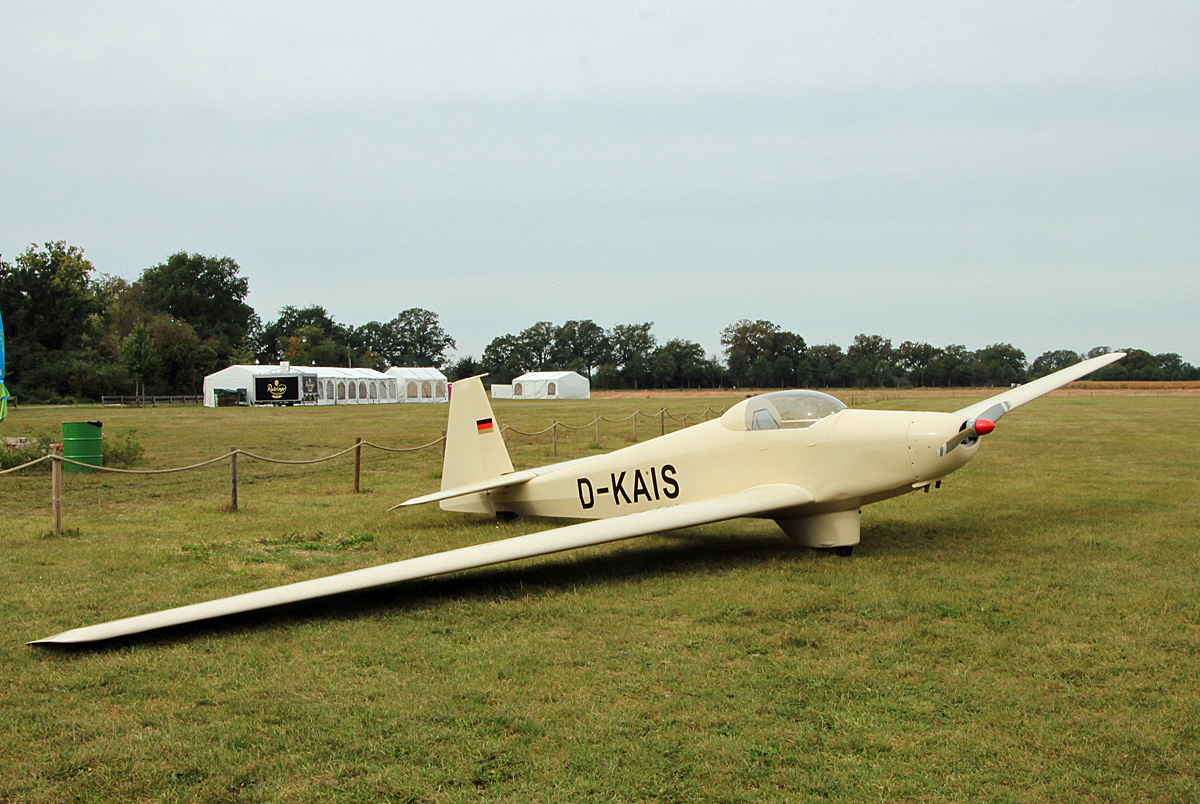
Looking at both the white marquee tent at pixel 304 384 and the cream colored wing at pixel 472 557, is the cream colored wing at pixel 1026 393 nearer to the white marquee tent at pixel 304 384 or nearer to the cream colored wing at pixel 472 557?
the cream colored wing at pixel 472 557

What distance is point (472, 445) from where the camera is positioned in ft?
32.4

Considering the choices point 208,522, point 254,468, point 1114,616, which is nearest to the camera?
point 1114,616

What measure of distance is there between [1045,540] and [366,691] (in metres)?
7.19

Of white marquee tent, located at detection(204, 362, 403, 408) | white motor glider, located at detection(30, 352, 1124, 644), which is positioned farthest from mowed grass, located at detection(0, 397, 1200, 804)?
white marquee tent, located at detection(204, 362, 403, 408)

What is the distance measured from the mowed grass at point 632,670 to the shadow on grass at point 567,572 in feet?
0.16

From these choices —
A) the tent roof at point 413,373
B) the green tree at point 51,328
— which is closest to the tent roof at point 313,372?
the tent roof at point 413,373

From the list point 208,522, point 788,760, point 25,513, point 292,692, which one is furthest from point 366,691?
point 25,513

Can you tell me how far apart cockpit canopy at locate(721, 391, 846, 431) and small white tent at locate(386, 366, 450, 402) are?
192 feet

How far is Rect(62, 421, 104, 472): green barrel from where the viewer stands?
1526 cm

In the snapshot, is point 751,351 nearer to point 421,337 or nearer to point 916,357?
point 916,357

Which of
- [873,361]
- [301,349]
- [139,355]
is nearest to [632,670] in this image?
[139,355]

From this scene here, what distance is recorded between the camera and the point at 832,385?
264 feet

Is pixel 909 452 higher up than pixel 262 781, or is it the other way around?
pixel 909 452

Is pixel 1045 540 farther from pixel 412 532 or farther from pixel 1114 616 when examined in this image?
pixel 412 532
